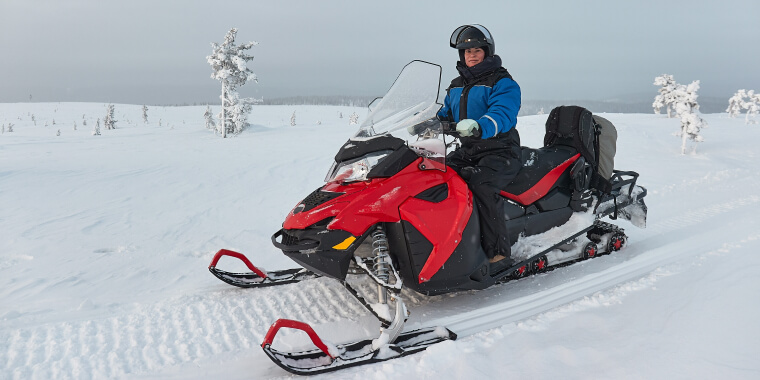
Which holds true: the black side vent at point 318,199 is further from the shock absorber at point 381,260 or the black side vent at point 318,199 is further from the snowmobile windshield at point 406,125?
the shock absorber at point 381,260

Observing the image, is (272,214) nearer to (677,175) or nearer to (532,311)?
(532,311)

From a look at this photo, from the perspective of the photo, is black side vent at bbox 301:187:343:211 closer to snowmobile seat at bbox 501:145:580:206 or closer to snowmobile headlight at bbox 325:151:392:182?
snowmobile headlight at bbox 325:151:392:182

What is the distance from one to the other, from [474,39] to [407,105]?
831 mm

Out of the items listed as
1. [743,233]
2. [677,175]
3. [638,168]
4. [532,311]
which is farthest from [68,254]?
[638,168]

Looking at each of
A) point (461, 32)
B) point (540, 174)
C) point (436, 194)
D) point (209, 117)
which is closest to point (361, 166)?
point (436, 194)

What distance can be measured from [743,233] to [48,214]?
8.62m

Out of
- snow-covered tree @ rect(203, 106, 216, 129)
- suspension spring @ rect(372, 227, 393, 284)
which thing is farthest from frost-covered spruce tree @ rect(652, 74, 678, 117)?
suspension spring @ rect(372, 227, 393, 284)

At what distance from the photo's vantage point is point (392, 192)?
307 cm

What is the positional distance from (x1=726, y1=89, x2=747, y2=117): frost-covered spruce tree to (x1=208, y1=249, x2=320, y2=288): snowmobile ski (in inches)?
2024

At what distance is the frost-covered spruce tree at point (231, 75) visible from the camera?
2506 cm

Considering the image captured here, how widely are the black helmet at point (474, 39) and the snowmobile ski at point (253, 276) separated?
2.31 m

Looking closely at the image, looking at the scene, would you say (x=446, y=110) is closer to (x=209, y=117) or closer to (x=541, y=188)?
(x=541, y=188)

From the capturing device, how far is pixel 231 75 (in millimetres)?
25469

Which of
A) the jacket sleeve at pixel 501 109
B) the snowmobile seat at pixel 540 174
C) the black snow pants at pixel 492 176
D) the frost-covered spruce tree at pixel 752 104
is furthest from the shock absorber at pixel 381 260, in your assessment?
the frost-covered spruce tree at pixel 752 104
